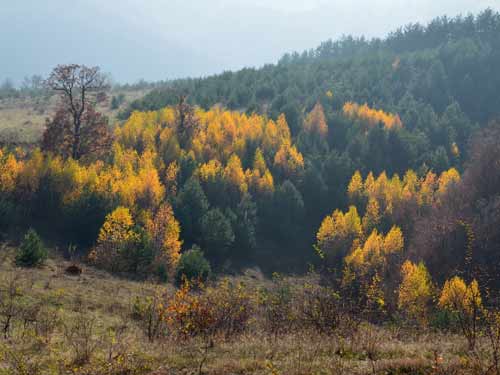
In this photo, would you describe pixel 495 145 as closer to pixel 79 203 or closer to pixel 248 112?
pixel 248 112

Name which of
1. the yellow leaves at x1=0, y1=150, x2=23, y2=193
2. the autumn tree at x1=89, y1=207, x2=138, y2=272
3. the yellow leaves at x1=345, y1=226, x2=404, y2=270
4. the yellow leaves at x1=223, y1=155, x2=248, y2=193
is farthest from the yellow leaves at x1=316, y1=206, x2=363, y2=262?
the yellow leaves at x1=0, y1=150, x2=23, y2=193

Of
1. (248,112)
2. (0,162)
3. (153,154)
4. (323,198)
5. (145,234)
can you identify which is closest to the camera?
(145,234)

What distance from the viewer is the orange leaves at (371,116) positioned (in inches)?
4207

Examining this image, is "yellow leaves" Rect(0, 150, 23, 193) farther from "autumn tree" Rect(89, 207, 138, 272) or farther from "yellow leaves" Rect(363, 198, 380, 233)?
"yellow leaves" Rect(363, 198, 380, 233)

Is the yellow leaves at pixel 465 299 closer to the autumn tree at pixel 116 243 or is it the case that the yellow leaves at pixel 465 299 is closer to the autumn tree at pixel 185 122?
the autumn tree at pixel 116 243

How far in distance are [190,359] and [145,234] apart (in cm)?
3730

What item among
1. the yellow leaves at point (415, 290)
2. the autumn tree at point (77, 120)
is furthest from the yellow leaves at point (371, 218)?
the autumn tree at point (77, 120)

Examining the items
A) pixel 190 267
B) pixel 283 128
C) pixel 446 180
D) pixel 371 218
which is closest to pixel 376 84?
pixel 283 128

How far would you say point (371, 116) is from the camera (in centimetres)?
10838

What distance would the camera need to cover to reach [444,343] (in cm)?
1233

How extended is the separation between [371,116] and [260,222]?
171 ft

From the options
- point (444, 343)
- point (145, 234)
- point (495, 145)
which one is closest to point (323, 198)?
point (495, 145)

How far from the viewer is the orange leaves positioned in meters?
107

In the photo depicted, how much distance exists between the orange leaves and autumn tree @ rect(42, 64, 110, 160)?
70.6 m
